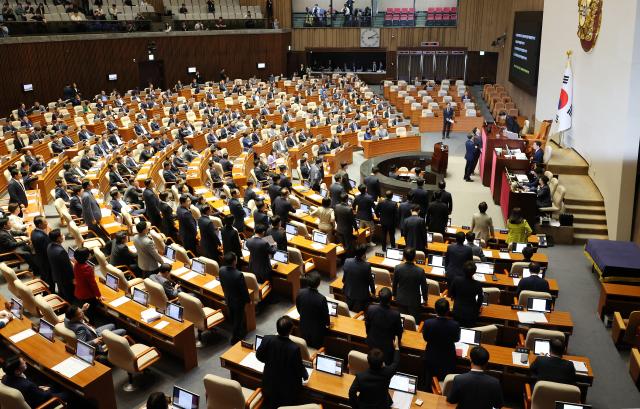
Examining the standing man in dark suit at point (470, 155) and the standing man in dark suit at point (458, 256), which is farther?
the standing man in dark suit at point (470, 155)

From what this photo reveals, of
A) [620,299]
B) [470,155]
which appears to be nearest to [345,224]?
[620,299]

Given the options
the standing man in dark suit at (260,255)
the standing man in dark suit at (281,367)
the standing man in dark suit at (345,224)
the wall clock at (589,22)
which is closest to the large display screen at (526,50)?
the wall clock at (589,22)

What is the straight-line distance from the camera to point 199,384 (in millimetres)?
7211

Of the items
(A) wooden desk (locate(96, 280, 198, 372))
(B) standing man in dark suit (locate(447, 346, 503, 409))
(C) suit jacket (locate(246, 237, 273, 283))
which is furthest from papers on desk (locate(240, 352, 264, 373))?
(C) suit jacket (locate(246, 237, 273, 283))

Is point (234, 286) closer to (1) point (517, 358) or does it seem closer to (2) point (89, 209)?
(1) point (517, 358)

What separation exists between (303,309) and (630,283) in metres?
5.98

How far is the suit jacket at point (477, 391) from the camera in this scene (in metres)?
5.11

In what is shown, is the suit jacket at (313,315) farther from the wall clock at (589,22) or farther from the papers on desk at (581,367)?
the wall clock at (589,22)

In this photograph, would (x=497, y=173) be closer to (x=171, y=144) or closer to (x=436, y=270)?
(x=436, y=270)

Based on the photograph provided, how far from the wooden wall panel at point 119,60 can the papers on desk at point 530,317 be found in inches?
902

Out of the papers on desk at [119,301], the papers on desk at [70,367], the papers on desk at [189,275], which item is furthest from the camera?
the papers on desk at [189,275]

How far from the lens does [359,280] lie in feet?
25.5

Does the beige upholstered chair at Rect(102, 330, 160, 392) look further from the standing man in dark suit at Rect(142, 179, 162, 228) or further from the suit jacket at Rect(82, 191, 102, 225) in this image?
the standing man in dark suit at Rect(142, 179, 162, 228)

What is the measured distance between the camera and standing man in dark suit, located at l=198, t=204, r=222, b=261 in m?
9.77
